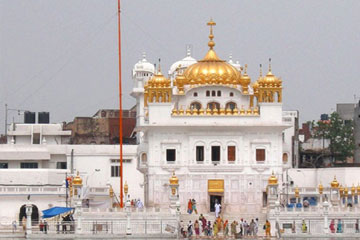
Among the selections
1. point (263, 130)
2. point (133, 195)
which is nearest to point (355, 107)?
point (133, 195)

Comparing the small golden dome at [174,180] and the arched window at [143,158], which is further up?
the arched window at [143,158]

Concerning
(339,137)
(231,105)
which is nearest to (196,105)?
(231,105)

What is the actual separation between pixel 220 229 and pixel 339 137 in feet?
127

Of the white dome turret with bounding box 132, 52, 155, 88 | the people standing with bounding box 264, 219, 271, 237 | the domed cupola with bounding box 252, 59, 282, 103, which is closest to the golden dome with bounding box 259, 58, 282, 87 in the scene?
the domed cupola with bounding box 252, 59, 282, 103

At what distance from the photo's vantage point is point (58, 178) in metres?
84.7

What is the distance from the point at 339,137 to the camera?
10138 centimetres

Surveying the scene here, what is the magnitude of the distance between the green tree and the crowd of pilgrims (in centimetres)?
3653

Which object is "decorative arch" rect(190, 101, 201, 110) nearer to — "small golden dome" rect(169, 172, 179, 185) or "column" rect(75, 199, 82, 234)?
"small golden dome" rect(169, 172, 179, 185)

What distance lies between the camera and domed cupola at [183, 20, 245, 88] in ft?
237

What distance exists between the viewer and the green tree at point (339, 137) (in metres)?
100

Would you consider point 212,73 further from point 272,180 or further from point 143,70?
point 143,70

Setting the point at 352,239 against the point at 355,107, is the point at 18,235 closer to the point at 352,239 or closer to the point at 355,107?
the point at 352,239

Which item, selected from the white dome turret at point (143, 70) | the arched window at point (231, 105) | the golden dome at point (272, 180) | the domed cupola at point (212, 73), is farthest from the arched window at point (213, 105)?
the white dome turret at point (143, 70)

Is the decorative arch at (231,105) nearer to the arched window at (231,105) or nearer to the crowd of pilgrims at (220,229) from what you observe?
the arched window at (231,105)
